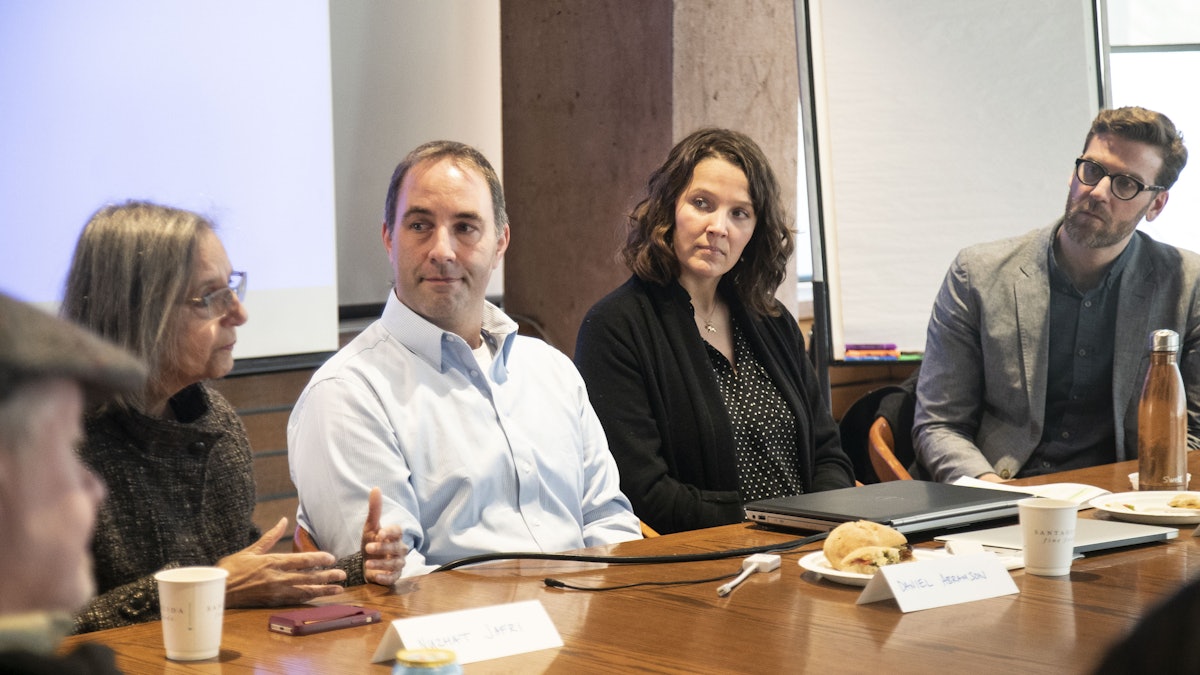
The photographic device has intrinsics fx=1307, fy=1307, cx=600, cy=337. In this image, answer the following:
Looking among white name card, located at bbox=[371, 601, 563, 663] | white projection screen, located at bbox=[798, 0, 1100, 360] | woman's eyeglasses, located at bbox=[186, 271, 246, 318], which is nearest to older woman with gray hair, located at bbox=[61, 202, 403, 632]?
woman's eyeglasses, located at bbox=[186, 271, 246, 318]

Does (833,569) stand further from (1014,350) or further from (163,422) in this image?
(1014,350)

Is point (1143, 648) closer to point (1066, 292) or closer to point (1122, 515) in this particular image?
point (1122, 515)

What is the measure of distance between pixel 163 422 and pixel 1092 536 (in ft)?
4.56

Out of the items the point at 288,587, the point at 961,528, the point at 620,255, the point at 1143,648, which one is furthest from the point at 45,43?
the point at 1143,648

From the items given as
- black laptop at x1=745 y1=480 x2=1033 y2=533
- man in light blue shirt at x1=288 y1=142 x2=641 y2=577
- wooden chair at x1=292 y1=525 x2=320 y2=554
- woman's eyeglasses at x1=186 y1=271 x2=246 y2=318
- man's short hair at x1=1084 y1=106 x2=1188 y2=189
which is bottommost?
wooden chair at x1=292 y1=525 x2=320 y2=554

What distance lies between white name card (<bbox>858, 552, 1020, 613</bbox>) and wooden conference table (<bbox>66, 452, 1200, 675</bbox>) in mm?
16

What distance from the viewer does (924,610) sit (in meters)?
1.57

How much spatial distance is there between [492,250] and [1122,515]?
1.22 m

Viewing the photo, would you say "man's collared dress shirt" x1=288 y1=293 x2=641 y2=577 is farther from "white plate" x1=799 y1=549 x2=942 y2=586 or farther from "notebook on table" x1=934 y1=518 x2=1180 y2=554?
"notebook on table" x1=934 y1=518 x2=1180 y2=554

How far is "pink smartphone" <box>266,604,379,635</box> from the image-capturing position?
147cm

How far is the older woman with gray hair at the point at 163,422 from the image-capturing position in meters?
1.85

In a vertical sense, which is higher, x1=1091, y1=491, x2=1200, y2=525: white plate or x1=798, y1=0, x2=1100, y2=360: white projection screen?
x1=798, y1=0, x2=1100, y2=360: white projection screen

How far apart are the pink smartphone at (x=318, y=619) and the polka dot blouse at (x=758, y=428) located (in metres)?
1.47

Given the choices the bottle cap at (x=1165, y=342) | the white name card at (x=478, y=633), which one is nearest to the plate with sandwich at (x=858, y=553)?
the white name card at (x=478, y=633)
